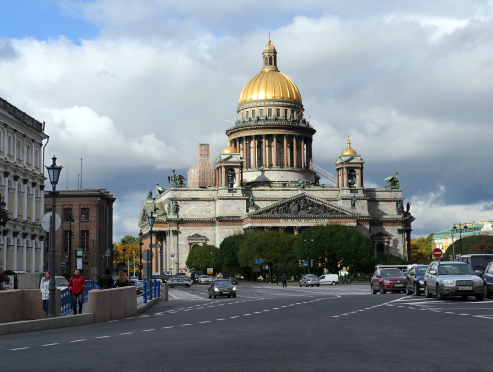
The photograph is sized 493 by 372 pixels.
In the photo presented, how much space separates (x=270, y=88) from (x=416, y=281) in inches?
4434

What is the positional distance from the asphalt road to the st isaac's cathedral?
10259cm

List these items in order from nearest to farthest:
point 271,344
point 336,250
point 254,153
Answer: point 271,344 < point 336,250 < point 254,153

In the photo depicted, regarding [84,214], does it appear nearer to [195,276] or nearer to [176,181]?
[176,181]

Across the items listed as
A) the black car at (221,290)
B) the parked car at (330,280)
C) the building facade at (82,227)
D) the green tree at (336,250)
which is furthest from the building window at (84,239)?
the black car at (221,290)

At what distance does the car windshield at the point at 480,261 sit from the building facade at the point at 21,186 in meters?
32.0

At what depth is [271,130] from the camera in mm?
151250

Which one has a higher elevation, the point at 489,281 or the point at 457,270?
the point at 457,270

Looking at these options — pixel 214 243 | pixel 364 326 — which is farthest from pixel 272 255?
pixel 364 326

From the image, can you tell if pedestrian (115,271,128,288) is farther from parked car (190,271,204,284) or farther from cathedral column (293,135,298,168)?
cathedral column (293,135,298,168)

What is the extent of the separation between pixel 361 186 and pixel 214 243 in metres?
27.5

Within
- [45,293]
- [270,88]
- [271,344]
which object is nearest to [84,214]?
[270,88]

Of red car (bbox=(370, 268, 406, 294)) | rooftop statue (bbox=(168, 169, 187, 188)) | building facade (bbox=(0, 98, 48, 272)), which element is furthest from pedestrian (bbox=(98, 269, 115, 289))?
rooftop statue (bbox=(168, 169, 187, 188))

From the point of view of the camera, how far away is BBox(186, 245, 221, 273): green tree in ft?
417

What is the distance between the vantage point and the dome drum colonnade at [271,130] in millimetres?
151000
